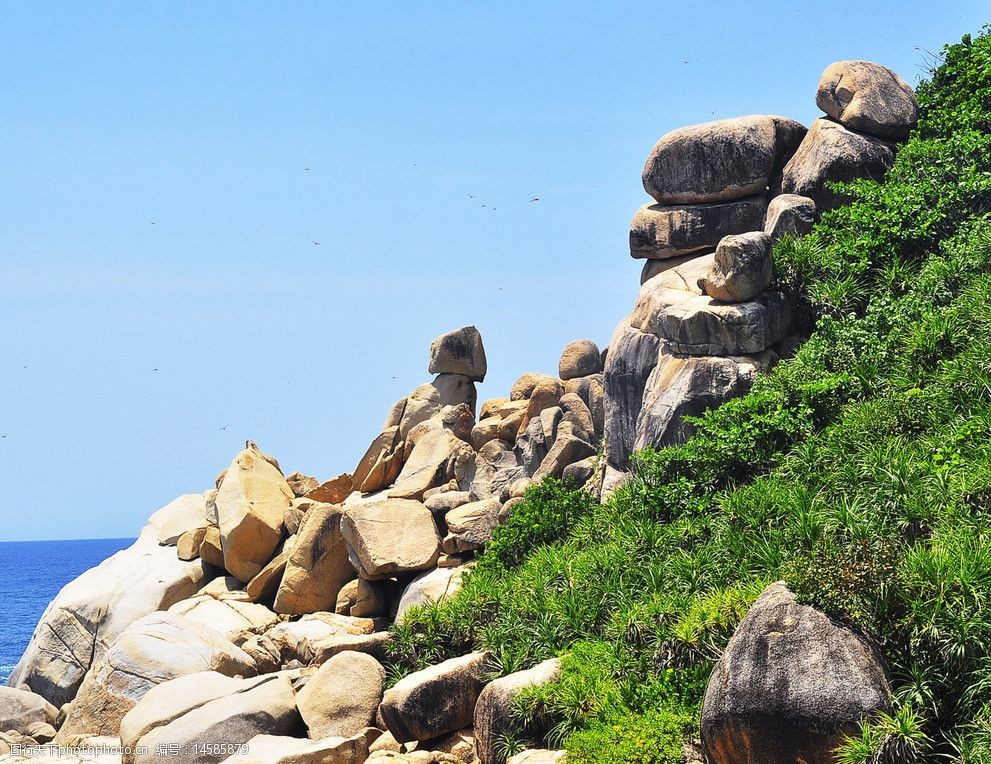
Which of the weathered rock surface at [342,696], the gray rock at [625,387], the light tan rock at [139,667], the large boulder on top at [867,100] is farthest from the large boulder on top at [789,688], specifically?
the large boulder on top at [867,100]

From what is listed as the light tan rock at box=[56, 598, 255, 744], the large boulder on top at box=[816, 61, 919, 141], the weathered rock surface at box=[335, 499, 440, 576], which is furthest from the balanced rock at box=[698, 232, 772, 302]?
the light tan rock at box=[56, 598, 255, 744]

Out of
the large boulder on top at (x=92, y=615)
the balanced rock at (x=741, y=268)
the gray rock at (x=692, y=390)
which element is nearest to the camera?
the gray rock at (x=692, y=390)

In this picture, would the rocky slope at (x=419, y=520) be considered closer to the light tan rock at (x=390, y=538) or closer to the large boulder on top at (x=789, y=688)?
the light tan rock at (x=390, y=538)

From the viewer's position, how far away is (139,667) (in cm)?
2270

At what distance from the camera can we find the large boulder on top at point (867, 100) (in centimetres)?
2706

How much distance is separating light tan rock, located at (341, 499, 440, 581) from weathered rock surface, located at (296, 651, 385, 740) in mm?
4498

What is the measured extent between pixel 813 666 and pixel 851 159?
17.1 m

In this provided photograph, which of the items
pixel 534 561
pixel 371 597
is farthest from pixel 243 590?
pixel 534 561

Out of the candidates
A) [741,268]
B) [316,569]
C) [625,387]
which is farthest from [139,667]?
[741,268]

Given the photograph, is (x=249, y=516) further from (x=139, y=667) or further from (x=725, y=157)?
(x=725, y=157)

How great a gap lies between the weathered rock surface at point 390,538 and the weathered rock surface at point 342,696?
4512 millimetres

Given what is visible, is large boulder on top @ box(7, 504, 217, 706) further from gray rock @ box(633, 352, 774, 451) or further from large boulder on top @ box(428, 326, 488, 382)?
gray rock @ box(633, 352, 774, 451)

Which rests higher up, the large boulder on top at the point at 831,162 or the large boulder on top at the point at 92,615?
the large boulder on top at the point at 831,162

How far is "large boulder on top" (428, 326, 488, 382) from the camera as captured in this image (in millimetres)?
33281
